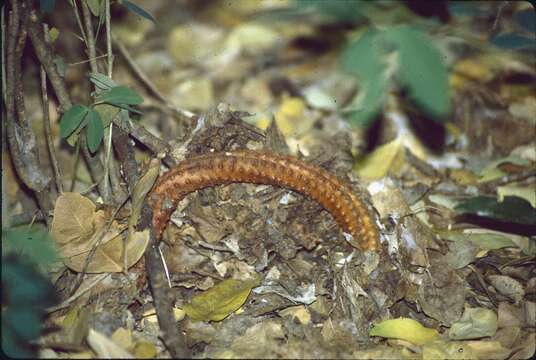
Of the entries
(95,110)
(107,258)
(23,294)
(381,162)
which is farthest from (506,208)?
(23,294)

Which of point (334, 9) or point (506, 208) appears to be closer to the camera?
point (334, 9)

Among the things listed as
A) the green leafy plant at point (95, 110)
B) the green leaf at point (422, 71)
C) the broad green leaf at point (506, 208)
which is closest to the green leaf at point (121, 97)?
the green leafy plant at point (95, 110)

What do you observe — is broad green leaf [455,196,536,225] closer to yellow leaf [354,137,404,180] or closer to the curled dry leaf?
yellow leaf [354,137,404,180]

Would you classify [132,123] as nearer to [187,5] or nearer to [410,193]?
[410,193]

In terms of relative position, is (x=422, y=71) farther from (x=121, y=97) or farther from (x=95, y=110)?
(x=95, y=110)

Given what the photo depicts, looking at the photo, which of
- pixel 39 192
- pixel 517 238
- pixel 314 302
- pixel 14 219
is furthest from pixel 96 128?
pixel 517 238

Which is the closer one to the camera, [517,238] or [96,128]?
[96,128]

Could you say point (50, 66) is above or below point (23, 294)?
above
